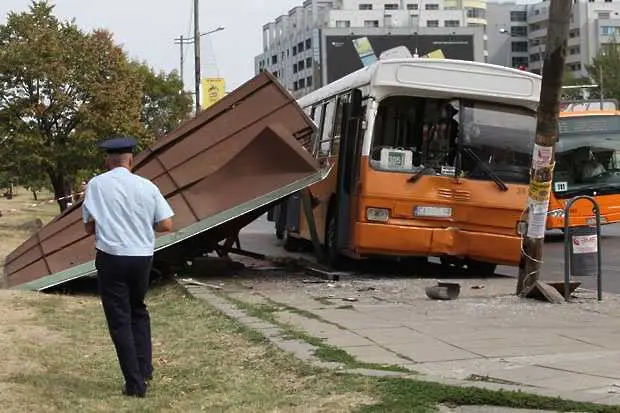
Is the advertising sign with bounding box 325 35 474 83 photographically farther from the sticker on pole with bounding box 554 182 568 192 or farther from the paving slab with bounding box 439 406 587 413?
the paving slab with bounding box 439 406 587 413

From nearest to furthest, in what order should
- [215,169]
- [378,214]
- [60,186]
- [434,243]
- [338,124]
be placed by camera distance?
[215,169] < [378,214] < [434,243] < [338,124] < [60,186]

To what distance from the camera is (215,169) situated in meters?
11.8

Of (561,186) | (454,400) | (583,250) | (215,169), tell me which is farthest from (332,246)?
(561,186)

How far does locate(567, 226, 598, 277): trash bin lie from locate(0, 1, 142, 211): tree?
19.0 meters

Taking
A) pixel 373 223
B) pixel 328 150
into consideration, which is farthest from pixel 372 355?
pixel 328 150

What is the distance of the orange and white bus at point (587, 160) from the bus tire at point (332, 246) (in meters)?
8.21

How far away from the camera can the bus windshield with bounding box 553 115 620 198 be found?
21.1 meters

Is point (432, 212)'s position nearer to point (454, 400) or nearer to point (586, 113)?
point (454, 400)

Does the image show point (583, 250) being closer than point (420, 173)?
Yes

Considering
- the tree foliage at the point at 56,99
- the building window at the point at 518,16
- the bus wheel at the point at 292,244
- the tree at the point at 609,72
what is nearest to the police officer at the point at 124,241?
the bus wheel at the point at 292,244

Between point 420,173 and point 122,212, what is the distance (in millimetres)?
7037

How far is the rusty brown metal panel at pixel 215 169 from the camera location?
452 inches

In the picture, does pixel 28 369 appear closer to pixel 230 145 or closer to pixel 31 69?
pixel 230 145

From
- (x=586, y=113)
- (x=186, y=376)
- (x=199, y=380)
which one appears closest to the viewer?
(x=199, y=380)
